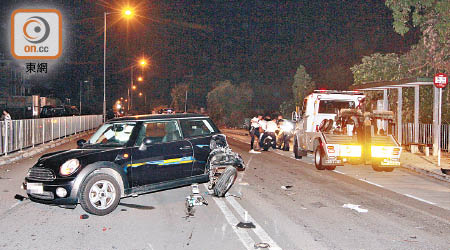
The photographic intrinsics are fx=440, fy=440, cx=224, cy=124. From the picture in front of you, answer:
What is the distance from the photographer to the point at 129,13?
28047 millimetres

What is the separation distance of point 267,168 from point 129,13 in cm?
1748

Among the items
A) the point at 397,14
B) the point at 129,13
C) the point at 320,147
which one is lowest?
the point at 320,147

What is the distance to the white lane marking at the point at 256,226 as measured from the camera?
613 centimetres

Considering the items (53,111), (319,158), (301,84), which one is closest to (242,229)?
(319,158)

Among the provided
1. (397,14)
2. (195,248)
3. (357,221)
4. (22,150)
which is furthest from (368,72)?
(195,248)

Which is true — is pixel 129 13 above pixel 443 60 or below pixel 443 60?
above

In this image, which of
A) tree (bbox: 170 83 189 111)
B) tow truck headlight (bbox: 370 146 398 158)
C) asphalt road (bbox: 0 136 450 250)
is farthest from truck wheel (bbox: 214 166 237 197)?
tree (bbox: 170 83 189 111)

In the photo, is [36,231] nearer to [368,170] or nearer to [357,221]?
[357,221]

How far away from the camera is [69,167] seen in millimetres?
7605

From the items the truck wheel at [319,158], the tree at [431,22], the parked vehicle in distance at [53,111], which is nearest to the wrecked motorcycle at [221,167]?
the truck wheel at [319,158]

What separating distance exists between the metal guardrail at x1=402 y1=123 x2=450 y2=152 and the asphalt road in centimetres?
957

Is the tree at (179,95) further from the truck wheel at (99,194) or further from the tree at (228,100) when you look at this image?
the truck wheel at (99,194)

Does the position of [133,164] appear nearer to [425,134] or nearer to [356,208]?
[356,208]

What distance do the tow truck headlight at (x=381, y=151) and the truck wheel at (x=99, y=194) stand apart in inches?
329
